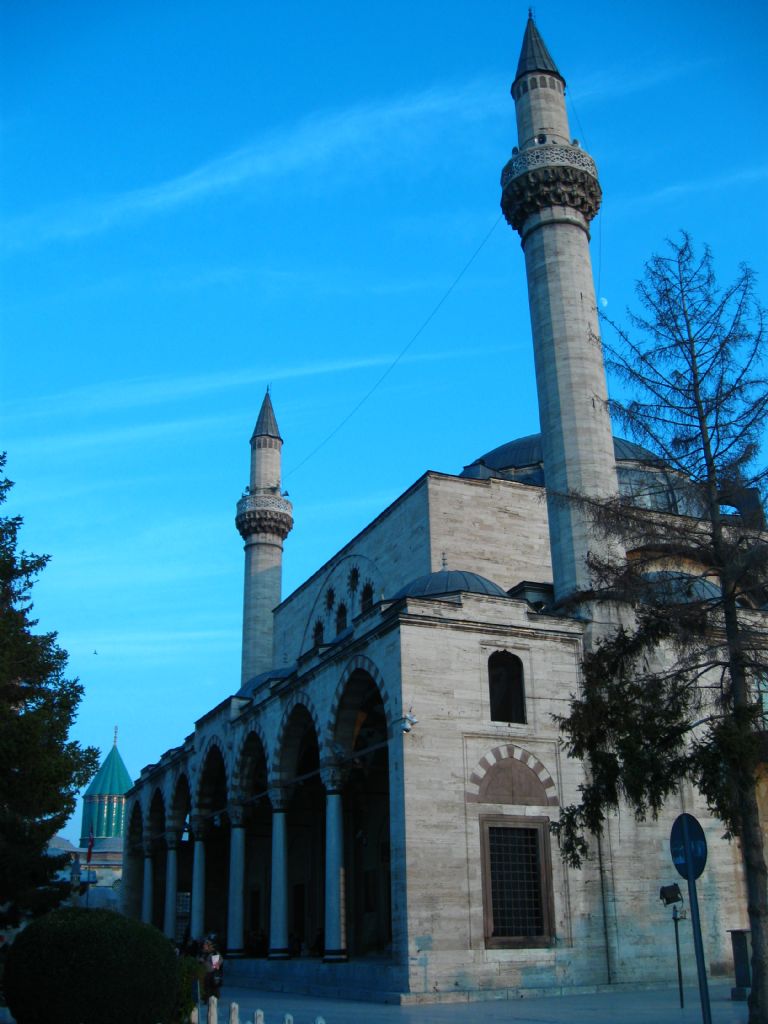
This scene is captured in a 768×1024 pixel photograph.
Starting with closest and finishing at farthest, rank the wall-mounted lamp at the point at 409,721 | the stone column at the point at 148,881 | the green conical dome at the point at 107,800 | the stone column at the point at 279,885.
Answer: the wall-mounted lamp at the point at 409,721, the stone column at the point at 279,885, the stone column at the point at 148,881, the green conical dome at the point at 107,800

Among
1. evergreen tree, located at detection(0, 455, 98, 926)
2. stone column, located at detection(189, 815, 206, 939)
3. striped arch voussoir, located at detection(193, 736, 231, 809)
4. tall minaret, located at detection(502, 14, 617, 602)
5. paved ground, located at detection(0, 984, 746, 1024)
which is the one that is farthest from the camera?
stone column, located at detection(189, 815, 206, 939)

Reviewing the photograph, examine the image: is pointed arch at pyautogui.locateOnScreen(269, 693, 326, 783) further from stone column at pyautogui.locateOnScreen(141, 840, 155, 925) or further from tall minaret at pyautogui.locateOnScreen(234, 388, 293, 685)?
stone column at pyautogui.locateOnScreen(141, 840, 155, 925)

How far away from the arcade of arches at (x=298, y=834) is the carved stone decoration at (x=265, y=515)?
29.6 feet

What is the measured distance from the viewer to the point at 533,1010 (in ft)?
44.5

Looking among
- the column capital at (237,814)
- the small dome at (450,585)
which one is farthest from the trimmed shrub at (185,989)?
the column capital at (237,814)

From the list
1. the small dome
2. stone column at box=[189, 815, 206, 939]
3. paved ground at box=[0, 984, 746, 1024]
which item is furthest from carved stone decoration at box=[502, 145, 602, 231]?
stone column at box=[189, 815, 206, 939]

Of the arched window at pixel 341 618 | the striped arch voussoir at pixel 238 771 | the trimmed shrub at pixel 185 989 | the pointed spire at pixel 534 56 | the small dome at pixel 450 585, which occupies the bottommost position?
the trimmed shrub at pixel 185 989

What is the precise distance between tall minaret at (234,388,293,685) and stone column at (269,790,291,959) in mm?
13172

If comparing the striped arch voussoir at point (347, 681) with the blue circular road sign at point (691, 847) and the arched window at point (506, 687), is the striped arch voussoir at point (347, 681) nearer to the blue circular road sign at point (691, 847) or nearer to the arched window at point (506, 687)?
the arched window at point (506, 687)

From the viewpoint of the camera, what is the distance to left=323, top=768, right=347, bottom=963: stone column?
18.9 meters

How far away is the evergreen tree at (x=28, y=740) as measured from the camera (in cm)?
1445

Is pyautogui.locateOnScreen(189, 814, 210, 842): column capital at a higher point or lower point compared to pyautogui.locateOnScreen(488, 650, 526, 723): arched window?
lower

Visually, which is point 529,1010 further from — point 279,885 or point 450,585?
point 279,885

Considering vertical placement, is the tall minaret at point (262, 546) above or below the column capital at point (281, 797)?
above
